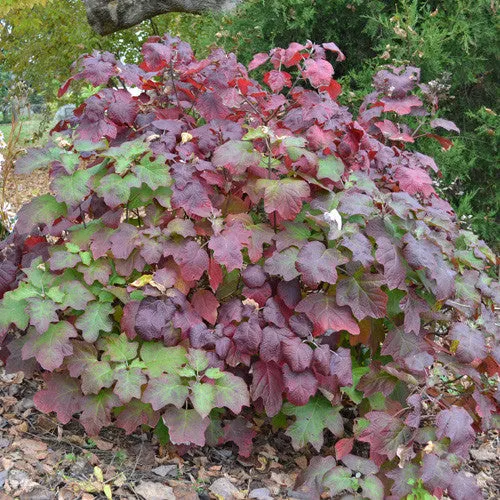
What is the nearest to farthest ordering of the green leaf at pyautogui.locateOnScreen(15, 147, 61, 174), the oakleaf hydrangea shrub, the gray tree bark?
1. the oakleaf hydrangea shrub
2. the green leaf at pyautogui.locateOnScreen(15, 147, 61, 174)
3. the gray tree bark

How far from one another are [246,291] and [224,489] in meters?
0.64

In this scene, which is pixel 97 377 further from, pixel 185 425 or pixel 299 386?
pixel 299 386

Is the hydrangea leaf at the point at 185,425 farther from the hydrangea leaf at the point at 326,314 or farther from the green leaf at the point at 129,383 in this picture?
the hydrangea leaf at the point at 326,314

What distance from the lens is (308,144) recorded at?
7.12 ft

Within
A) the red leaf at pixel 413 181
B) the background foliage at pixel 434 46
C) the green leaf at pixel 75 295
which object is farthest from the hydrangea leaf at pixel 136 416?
the background foliage at pixel 434 46

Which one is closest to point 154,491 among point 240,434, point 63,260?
point 240,434

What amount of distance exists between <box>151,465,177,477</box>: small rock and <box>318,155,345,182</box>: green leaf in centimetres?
105

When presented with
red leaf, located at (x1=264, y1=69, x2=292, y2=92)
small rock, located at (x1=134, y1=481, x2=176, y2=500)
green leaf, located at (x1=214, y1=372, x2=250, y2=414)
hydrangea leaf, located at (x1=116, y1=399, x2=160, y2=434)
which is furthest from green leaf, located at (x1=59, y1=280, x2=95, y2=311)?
red leaf, located at (x1=264, y1=69, x2=292, y2=92)

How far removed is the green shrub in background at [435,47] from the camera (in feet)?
13.0

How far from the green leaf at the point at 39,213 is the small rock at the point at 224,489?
3.23 feet

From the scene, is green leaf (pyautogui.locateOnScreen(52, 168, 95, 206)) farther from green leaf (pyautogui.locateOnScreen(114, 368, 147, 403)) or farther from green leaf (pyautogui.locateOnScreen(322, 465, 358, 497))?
green leaf (pyautogui.locateOnScreen(322, 465, 358, 497))

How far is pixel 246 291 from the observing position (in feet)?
6.74

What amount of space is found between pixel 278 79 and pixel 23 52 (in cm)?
641

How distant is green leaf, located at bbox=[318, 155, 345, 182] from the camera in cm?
208
